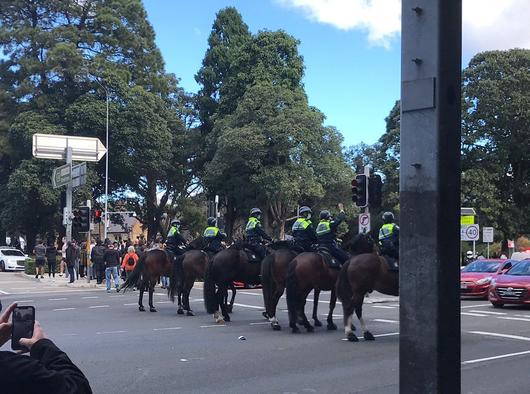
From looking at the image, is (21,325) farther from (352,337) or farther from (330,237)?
(330,237)

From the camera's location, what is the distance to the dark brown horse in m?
15.3

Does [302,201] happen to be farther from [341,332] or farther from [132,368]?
[132,368]

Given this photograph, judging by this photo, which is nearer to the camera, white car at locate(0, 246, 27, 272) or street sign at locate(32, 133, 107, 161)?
street sign at locate(32, 133, 107, 161)

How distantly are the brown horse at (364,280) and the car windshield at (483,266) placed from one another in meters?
12.7

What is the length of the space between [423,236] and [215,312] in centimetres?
1198

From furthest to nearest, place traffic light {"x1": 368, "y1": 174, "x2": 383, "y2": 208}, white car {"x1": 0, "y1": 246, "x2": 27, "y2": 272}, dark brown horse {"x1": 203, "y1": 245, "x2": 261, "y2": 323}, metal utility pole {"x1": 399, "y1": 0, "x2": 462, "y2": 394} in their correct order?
white car {"x1": 0, "y1": 246, "x2": 27, "y2": 272} → traffic light {"x1": 368, "y1": 174, "x2": 383, "y2": 208} → dark brown horse {"x1": 203, "y1": 245, "x2": 261, "y2": 323} → metal utility pole {"x1": 399, "y1": 0, "x2": 462, "y2": 394}

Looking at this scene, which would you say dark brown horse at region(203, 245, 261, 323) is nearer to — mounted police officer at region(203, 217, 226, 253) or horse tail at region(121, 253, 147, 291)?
mounted police officer at region(203, 217, 226, 253)

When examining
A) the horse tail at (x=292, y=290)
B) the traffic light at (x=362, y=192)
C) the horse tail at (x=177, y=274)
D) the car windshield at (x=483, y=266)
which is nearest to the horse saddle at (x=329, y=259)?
the horse tail at (x=292, y=290)

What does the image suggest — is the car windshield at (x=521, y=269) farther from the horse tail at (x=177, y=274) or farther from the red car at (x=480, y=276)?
the horse tail at (x=177, y=274)

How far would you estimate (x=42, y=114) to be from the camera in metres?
47.0

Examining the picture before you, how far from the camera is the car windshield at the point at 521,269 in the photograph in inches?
804

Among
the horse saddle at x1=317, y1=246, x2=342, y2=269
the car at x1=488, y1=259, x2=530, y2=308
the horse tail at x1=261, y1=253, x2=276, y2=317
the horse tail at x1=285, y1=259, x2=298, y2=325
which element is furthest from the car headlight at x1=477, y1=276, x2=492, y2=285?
the horse tail at x1=285, y1=259, x2=298, y2=325

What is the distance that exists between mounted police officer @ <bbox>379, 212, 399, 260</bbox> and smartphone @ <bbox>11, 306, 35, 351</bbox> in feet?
33.8

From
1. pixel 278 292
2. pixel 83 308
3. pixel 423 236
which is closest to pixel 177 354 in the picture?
pixel 278 292
